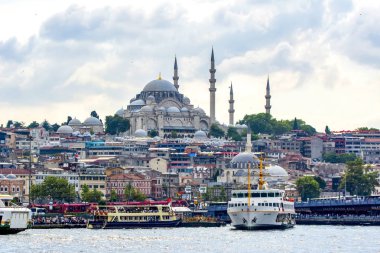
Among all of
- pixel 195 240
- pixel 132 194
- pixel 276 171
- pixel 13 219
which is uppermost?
pixel 276 171

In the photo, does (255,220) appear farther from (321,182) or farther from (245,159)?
→ (245,159)

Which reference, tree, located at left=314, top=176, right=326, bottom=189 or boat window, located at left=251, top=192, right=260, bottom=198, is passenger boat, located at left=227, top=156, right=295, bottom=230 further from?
tree, located at left=314, top=176, right=326, bottom=189

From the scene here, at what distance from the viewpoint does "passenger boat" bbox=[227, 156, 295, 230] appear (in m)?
110

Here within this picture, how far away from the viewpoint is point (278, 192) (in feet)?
378

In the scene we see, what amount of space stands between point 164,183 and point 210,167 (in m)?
17.3

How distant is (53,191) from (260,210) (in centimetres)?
3749

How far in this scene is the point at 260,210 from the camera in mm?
110750

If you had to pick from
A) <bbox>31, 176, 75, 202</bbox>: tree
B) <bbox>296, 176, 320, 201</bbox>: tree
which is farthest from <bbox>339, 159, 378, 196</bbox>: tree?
<bbox>31, 176, 75, 202</bbox>: tree

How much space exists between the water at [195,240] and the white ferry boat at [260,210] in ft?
3.86

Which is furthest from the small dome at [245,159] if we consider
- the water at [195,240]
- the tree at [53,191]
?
the water at [195,240]

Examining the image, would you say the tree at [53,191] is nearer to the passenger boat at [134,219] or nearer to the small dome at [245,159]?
the passenger boat at [134,219]

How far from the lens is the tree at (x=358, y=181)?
562ft

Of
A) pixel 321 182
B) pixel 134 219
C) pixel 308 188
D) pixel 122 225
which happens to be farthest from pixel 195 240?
pixel 321 182

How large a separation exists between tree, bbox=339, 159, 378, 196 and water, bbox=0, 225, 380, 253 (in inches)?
2233
